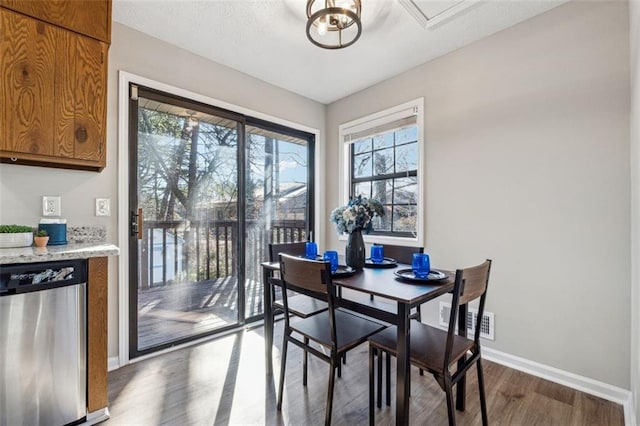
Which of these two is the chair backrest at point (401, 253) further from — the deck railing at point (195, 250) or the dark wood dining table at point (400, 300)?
the deck railing at point (195, 250)

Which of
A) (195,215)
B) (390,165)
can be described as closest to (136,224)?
(195,215)

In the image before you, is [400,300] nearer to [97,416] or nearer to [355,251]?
[355,251]

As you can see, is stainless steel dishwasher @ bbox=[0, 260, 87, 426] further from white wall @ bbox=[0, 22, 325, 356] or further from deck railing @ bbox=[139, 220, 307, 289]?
deck railing @ bbox=[139, 220, 307, 289]

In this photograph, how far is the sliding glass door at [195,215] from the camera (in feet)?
7.54

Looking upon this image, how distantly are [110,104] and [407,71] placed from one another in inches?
103

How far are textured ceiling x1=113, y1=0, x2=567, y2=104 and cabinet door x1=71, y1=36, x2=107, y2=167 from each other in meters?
0.47

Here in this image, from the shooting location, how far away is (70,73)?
67.0 inches

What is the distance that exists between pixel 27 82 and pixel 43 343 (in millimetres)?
1419

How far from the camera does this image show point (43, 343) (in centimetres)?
138

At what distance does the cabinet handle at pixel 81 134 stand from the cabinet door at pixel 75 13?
1.97 feet

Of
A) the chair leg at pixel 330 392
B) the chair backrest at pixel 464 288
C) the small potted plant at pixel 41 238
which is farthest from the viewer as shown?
the small potted plant at pixel 41 238

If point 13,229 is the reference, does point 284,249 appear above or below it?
below

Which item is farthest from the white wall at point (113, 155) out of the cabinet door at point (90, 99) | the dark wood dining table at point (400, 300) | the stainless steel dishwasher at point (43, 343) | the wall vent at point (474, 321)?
the wall vent at point (474, 321)

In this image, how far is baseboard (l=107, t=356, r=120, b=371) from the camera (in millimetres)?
2059
